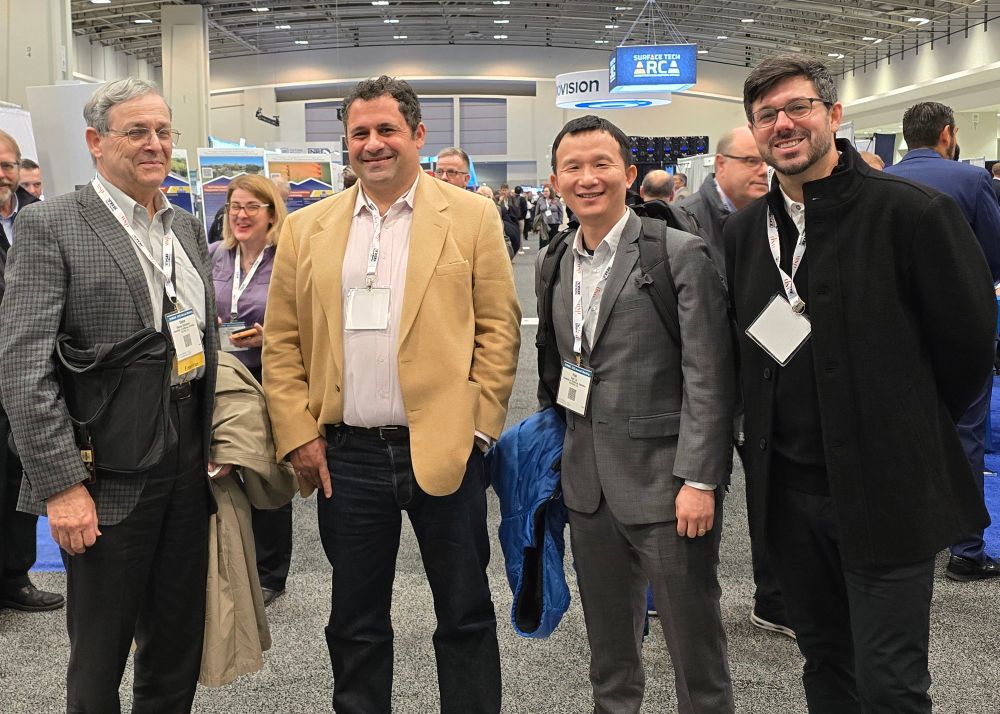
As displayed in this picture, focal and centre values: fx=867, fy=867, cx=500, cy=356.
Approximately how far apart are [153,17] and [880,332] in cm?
2447

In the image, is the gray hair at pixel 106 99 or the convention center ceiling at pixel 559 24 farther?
A: the convention center ceiling at pixel 559 24

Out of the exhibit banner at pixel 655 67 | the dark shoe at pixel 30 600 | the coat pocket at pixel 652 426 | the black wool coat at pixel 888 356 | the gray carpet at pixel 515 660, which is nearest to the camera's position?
the black wool coat at pixel 888 356

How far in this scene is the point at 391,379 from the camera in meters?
2.02

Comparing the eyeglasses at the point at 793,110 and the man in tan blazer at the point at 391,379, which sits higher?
the eyeglasses at the point at 793,110

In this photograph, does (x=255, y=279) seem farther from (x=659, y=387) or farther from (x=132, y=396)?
(x=659, y=387)

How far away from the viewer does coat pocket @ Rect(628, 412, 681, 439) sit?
6.22 feet

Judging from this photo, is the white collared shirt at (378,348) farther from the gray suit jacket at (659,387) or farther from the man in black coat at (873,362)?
the man in black coat at (873,362)

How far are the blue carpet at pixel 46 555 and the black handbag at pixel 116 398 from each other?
197cm

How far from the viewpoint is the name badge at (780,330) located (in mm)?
1752

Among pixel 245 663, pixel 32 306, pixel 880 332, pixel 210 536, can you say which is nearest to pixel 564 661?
pixel 245 663

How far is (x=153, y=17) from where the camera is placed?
22391mm

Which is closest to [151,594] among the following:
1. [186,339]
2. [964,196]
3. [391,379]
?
[186,339]

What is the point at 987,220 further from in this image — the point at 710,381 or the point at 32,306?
the point at 32,306

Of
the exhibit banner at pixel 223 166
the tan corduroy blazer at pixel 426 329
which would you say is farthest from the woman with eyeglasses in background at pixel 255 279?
the exhibit banner at pixel 223 166
